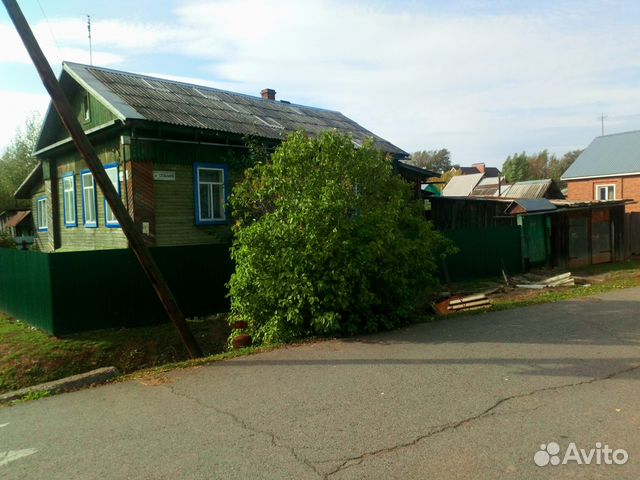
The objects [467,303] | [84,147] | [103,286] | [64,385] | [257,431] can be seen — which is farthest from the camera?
[467,303]

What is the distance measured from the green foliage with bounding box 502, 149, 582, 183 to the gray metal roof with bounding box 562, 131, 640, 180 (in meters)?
40.1

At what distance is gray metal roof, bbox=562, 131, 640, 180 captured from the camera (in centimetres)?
3044

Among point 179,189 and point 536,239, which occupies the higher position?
point 179,189

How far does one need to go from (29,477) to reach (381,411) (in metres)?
2.90

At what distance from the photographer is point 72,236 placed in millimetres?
16250

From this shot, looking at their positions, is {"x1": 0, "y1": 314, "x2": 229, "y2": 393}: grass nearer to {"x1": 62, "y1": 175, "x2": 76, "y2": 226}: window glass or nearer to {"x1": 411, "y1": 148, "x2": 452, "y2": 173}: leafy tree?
{"x1": 62, "y1": 175, "x2": 76, "y2": 226}: window glass

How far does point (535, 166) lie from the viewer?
279 feet

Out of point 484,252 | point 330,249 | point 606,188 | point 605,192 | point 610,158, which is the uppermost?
point 610,158

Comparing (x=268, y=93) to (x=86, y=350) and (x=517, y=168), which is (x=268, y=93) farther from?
(x=517, y=168)

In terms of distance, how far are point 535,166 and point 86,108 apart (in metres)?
83.1

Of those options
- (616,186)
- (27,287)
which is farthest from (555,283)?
(616,186)

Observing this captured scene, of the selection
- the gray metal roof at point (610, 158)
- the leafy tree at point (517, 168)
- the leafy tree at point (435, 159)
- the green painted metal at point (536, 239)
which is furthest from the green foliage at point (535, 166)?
the green painted metal at point (536, 239)

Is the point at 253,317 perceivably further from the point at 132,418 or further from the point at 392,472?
the point at 392,472

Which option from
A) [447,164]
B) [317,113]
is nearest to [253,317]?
[317,113]
